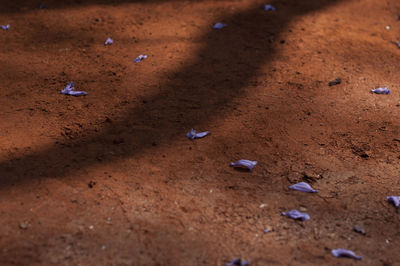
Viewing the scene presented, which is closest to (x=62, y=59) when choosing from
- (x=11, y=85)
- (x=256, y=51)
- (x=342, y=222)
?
(x=11, y=85)

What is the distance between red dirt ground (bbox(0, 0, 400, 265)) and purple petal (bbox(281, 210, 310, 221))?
33 millimetres

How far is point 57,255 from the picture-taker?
2164 mm

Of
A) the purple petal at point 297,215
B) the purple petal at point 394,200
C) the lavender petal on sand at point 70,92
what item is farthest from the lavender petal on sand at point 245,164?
the lavender petal on sand at point 70,92

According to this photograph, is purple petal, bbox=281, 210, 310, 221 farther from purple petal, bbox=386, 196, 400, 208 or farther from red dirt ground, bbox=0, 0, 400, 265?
purple petal, bbox=386, 196, 400, 208

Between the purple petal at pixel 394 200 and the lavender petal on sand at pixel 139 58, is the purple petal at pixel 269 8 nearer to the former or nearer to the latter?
the lavender petal on sand at pixel 139 58

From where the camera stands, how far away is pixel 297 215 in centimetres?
246

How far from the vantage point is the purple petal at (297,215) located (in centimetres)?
246

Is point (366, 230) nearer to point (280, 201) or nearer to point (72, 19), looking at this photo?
point (280, 201)

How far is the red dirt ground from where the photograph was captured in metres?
2.31

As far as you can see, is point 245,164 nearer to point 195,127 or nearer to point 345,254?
point 195,127

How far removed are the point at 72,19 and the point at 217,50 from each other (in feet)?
5.81

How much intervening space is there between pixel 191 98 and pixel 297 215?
4.84ft

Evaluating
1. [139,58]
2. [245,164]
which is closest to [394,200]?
[245,164]

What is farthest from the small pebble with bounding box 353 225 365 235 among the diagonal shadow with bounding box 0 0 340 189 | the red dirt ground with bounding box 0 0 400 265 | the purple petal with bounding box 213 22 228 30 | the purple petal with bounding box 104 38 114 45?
the purple petal with bounding box 104 38 114 45
